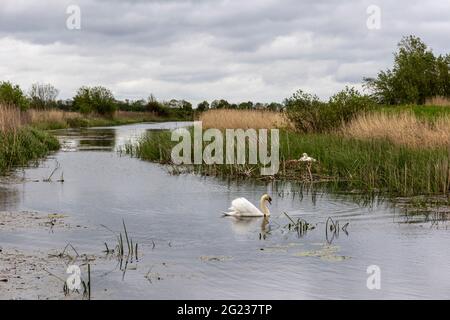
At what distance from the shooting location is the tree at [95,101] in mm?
65062

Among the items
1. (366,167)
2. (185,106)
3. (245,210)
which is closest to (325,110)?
(366,167)

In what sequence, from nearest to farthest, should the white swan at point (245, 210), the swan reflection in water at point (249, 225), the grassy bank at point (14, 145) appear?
the swan reflection in water at point (249, 225), the white swan at point (245, 210), the grassy bank at point (14, 145)

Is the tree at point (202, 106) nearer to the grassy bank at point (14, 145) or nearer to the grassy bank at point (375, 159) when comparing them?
the grassy bank at point (14, 145)

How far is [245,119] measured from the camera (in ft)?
90.0

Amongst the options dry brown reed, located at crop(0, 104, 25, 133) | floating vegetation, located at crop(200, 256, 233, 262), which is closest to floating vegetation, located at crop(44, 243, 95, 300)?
floating vegetation, located at crop(200, 256, 233, 262)

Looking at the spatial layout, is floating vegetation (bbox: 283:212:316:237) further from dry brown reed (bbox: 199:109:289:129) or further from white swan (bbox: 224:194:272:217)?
dry brown reed (bbox: 199:109:289:129)

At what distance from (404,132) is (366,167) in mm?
3457

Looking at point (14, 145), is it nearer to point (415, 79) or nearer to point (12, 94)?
point (12, 94)

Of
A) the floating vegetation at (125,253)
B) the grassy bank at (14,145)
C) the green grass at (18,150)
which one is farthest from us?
the grassy bank at (14,145)

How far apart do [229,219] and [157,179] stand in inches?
245

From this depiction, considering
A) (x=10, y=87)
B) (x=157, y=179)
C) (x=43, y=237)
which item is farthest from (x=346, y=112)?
(x=10, y=87)

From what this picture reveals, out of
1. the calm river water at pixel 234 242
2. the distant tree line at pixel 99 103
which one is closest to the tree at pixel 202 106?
the distant tree line at pixel 99 103

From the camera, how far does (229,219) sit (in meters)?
11.1

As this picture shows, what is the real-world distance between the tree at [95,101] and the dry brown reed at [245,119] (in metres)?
36.9
